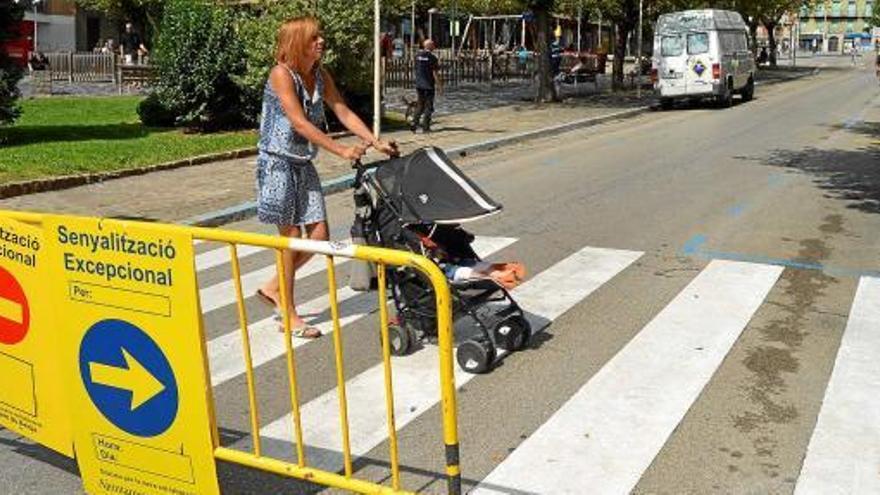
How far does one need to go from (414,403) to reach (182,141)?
12.3 m

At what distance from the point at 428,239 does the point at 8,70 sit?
40.4 ft

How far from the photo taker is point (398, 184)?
18.1 feet

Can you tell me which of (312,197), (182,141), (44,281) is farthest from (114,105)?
(44,281)

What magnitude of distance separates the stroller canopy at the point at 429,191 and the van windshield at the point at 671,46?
75.4 ft

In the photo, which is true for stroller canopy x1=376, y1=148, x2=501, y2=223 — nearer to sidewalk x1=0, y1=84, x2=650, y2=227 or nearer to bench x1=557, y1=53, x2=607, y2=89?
sidewalk x1=0, y1=84, x2=650, y2=227

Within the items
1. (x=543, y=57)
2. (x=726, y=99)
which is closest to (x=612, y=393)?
(x=543, y=57)

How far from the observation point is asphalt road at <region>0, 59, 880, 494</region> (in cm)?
409

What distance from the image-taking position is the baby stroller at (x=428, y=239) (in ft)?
17.7

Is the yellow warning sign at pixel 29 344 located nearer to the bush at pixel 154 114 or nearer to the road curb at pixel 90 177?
the road curb at pixel 90 177

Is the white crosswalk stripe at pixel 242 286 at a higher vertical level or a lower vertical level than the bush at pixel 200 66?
lower

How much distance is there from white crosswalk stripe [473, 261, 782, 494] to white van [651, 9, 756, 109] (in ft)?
67.5

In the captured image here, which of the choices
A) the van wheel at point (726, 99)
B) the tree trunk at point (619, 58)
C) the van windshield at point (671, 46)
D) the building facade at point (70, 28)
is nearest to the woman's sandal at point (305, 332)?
the van wheel at point (726, 99)

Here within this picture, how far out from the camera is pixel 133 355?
11.6 feet

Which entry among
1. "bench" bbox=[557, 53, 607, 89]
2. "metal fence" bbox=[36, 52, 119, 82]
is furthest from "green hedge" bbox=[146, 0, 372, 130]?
"bench" bbox=[557, 53, 607, 89]
